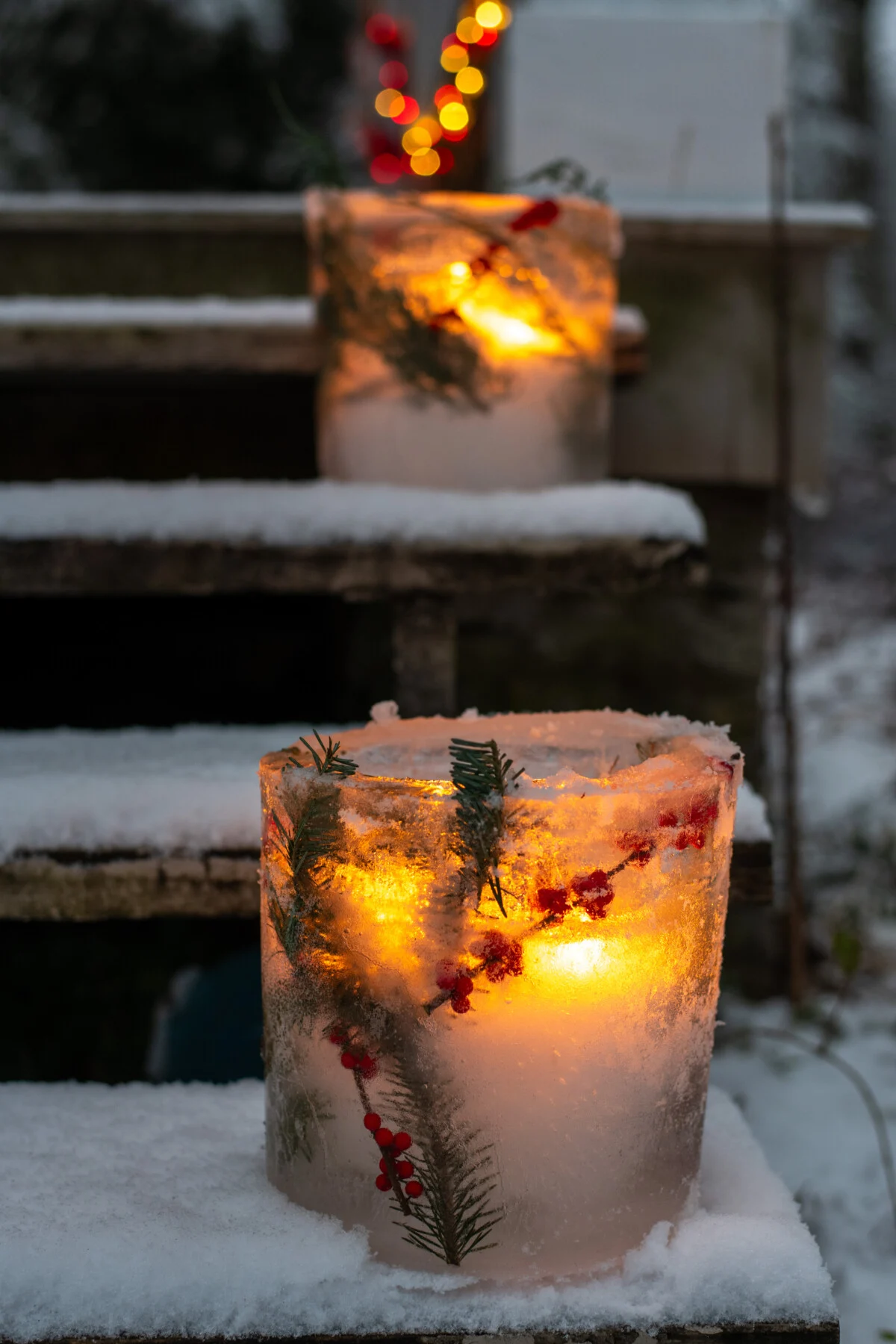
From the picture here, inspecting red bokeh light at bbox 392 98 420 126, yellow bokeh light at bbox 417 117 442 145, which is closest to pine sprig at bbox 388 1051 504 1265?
red bokeh light at bbox 392 98 420 126

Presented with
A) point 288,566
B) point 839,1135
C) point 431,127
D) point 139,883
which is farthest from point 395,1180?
point 431,127

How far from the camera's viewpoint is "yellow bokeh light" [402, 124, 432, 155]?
1873 millimetres

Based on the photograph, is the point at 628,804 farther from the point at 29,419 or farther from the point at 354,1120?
the point at 29,419

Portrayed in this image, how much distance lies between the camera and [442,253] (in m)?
1.39

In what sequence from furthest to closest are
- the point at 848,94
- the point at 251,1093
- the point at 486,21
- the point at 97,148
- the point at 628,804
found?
the point at 848,94 < the point at 97,148 < the point at 486,21 < the point at 251,1093 < the point at 628,804

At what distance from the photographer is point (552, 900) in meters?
0.76

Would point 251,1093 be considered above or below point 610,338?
below

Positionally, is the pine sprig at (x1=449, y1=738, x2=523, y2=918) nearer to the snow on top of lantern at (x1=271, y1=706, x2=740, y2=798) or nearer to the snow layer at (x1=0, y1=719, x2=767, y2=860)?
the snow on top of lantern at (x1=271, y1=706, x2=740, y2=798)

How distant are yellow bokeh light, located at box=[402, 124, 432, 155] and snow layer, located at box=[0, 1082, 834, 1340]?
1.59 m

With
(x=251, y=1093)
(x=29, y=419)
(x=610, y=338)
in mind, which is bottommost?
(x=251, y=1093)

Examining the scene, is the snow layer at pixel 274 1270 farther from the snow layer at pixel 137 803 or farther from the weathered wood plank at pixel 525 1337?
the snow layer at pixel 137 803

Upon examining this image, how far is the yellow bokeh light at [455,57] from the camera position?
174cm

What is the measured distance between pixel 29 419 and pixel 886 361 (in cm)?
808

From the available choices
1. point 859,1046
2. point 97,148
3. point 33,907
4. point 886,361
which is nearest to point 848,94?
point 886,361
